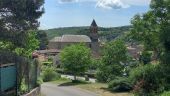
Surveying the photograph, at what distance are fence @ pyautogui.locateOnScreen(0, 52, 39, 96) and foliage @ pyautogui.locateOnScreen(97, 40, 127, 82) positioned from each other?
29.8m

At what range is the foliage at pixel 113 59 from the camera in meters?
58.1

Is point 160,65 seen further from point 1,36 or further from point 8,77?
point 8,77

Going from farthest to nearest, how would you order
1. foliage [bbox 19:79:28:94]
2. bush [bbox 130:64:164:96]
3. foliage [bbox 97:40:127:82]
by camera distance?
foliage [bbox 97:40:127:82], bush [bbox 130:64:164:96], foliage [bbox 19:79:28:94]

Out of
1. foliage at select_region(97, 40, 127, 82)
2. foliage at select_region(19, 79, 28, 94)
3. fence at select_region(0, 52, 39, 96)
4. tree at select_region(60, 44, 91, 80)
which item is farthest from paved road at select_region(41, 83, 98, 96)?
tree at select_region(60, 44, 91, 80)

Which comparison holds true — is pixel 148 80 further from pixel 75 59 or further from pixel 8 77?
pixel 75 59

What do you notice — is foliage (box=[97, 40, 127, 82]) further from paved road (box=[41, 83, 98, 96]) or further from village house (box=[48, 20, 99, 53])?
village house (box=[48, 20, 99, 53])

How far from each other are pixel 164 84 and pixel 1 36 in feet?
40.9

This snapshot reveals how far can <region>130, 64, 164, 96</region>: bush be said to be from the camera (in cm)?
3281

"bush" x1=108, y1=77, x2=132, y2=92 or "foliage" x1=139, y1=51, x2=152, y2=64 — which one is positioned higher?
"foliage" x1=139, y1=51, x2=152, y2=64

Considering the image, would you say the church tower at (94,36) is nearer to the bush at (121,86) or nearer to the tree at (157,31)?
the bush at (121,86)

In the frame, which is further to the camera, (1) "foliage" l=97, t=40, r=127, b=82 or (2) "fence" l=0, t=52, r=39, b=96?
(1) "foliage" l=97, t=40, r=127, b=82

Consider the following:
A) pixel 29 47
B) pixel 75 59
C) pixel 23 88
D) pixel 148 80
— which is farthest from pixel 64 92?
pixel 75 59

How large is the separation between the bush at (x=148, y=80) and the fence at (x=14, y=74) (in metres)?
8.82

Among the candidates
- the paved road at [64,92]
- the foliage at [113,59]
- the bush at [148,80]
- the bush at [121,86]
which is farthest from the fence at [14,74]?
the foliage at [113,59]
